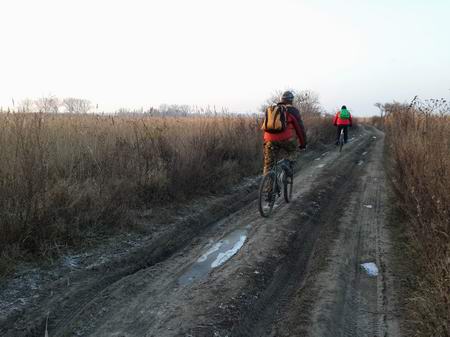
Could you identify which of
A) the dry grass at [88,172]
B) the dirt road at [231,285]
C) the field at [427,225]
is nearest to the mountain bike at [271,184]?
the dirt road at [231,285]

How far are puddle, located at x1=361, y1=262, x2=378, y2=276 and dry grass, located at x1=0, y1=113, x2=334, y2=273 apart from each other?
3.56m

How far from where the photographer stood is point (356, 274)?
4.65m

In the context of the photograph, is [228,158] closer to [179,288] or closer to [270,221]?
[270,221]

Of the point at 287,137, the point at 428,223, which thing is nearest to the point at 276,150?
the point at 287,137

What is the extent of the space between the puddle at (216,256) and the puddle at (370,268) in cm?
169

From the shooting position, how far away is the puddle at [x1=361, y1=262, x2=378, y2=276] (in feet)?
15.4

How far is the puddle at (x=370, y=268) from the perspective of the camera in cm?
468

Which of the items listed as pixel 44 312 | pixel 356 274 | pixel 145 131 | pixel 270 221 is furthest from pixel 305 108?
pixel 44 312

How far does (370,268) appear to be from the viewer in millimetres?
4836

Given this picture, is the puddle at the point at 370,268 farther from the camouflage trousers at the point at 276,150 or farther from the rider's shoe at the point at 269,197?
the camouflage trousers at the point at 276,150

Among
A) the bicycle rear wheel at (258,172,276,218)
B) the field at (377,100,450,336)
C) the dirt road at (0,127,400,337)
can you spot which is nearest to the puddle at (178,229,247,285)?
the dirt road at (0,127,400,337)

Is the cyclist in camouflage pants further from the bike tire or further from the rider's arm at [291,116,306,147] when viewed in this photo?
the bike tire

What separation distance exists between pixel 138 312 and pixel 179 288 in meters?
0.63

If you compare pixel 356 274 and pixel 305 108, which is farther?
pixel 305 108
